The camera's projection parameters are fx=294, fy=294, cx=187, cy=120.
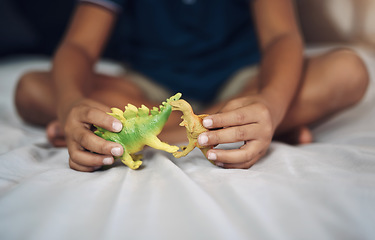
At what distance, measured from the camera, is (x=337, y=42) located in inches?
63.2

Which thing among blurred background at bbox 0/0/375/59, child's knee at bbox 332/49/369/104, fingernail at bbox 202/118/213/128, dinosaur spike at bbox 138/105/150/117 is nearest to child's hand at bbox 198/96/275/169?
fingernail at bbox 202/118/213/128

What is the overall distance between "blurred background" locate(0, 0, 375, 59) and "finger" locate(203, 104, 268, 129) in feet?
4.10

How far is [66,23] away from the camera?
1.85 metres

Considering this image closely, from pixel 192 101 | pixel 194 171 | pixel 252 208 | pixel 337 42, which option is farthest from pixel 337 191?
pixel 337 42

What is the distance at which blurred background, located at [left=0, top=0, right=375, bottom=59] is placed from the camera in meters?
1.52

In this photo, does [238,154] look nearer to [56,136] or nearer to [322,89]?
[322,89]

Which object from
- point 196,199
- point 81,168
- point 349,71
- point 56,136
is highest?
point 349,71

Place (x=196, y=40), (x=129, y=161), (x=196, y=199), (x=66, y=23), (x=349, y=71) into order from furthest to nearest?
(x=66, y=23), (x=196, y=40), (x=349, y=71), (x=129, y=161), (x=196, y=199)

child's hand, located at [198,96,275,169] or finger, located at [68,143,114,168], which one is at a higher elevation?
child's hand, located at [198,96,275,169]

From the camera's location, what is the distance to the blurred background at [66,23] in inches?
59.8

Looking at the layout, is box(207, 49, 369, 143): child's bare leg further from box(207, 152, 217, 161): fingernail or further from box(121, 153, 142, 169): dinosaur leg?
box(121, 153, 142, 169): dinosaur leg

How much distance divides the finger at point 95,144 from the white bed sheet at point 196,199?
0.06 m

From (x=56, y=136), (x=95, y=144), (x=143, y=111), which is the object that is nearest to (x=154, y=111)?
(x=143, y=111)

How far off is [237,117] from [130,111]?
211 mm
